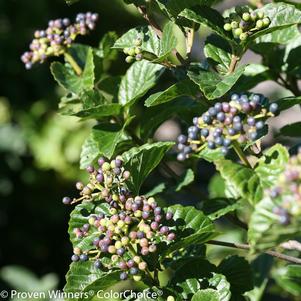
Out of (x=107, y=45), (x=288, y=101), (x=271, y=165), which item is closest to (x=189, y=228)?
(x=271, y=165)

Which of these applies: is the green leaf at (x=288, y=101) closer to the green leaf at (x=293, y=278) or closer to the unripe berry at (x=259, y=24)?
the unripe berry at (x=259, y=24)

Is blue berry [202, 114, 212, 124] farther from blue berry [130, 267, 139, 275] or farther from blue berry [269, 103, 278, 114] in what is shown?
blue berry [130, 267, 139, 275]

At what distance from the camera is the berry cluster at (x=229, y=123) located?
3.76 feet

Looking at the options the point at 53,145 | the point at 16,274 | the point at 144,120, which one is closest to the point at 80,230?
the point at 144,120

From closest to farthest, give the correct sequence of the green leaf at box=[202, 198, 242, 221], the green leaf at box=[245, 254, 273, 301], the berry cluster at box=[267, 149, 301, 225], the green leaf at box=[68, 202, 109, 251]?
1. the berry cluster at box=[267, 149, 301, 225]
2. the green leaf at box=[68, 202, 109, 251]
3. the green leaf at box=[202, 198, 242, 221]
4. the green leaf at box=[245, 254, 273, 301]

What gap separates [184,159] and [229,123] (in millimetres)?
221

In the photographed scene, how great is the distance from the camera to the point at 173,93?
135cm

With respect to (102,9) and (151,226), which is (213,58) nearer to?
(151,226)

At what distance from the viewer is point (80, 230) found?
1339 millimetres

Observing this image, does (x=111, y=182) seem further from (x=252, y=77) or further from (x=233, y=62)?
(x=252, y=77)

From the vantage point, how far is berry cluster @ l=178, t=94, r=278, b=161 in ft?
3.76

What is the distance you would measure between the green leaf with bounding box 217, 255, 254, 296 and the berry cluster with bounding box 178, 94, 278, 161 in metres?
0.45

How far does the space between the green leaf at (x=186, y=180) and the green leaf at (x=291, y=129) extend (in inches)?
9.8

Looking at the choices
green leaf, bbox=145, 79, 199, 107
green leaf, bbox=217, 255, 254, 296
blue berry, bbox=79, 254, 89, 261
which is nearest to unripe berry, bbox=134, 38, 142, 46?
green leaf, bbox=145, 79, 199, 107
